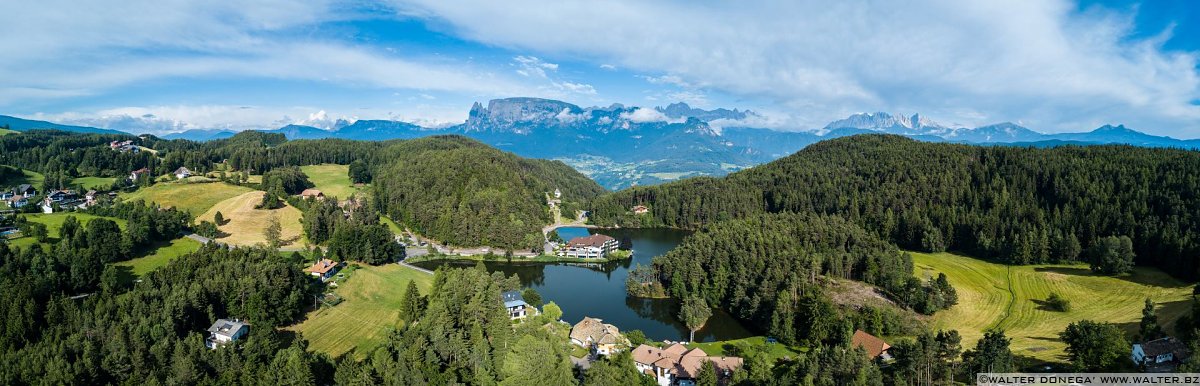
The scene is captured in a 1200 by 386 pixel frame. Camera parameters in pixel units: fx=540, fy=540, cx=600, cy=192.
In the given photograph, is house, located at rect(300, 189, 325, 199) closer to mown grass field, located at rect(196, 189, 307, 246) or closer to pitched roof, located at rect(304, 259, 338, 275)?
mown grass field, located at rect(196, 189, 307, 246)

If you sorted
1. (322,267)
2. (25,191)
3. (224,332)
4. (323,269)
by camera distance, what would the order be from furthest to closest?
1. (25,191)
2. (322,267)
3. (323,269)
4. (224,332)

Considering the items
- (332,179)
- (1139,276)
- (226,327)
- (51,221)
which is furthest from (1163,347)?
(332,179)

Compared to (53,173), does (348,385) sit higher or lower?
lower

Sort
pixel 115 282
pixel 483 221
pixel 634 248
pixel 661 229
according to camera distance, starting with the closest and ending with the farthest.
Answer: pixel 115 282
pixel 483 221
pixel 634 248
pixel 661 229

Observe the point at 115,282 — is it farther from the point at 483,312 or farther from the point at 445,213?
the point at 445,213

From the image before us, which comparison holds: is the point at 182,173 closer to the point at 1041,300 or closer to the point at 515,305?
the point at 515,305

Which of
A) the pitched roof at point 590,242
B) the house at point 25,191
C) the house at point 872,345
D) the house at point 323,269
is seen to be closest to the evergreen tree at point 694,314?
the house at point 872,345

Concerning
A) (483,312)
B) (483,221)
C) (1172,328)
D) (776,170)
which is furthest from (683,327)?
(776,170)

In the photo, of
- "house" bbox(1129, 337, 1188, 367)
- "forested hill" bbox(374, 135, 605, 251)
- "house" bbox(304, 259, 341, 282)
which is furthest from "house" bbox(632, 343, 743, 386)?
"forested hill" bbox(374, 135, 605, 251)
